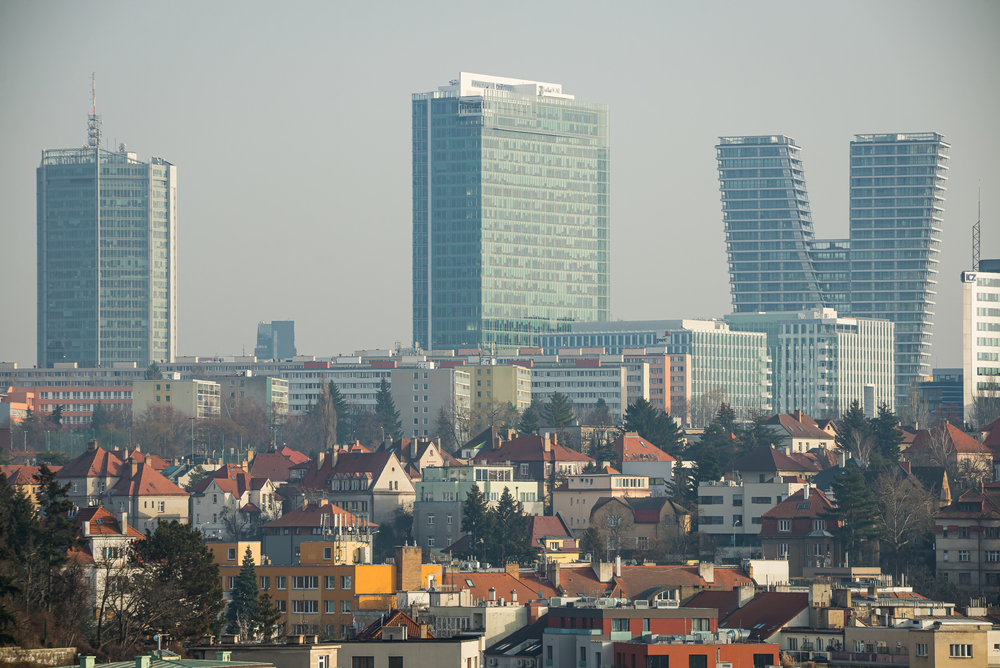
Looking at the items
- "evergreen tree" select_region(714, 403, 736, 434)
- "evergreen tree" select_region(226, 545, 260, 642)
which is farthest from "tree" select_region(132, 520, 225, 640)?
"evergreen tree" select_region(714, 403, 736, 434)

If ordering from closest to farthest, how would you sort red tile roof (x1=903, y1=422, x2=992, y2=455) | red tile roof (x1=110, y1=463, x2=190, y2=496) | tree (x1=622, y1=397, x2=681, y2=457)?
red tile roof (x1=903, y1=422, x2=992, y2=455)
red tile roof (x1=110, y1=463, x2=190, y2=496)
tree (x1=622, y1=397, x2=681, y2=457)

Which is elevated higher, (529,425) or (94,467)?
(529,425)

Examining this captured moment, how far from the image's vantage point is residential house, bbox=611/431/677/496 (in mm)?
151875

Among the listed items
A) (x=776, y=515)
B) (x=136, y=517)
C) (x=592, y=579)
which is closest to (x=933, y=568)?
(x=776, y=515)

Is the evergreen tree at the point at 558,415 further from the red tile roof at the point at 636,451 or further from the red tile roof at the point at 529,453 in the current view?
the red tile roof at the point at 636,451

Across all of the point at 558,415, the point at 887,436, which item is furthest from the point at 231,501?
the point at 887,436

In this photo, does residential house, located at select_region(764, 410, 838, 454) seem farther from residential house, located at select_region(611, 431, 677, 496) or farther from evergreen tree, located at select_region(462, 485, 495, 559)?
evergreen tree, located at select_region(462, 485, 495, 559)

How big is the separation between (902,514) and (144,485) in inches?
2334

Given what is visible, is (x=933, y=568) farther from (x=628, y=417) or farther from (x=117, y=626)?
(x=117, y=626)

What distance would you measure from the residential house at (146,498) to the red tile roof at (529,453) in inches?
889

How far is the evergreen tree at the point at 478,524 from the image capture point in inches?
5017

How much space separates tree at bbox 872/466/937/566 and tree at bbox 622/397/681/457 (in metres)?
34.5

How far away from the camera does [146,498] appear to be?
15488 centimetres

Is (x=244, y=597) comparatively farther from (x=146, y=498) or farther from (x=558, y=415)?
(x=558, y=415)
